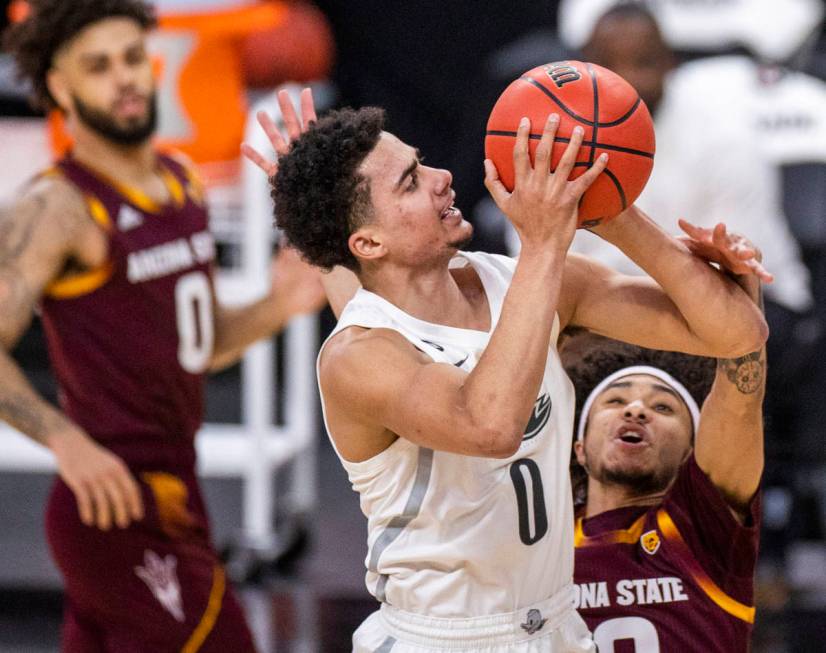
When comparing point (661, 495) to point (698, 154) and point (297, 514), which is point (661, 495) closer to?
point (698, 154)

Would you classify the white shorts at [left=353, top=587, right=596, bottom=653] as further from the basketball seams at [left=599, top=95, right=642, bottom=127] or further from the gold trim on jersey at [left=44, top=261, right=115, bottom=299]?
the gold trim on jersey at [left=44, top=261, right=115, bottom=299]

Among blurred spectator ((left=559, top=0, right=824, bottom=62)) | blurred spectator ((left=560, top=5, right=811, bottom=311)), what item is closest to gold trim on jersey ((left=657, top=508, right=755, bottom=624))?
blurred spectator ((left=560, top=5, right=811, bottom=311))

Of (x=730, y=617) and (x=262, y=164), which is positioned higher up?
(x=262, y=164)

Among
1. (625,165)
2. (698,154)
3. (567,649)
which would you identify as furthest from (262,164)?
(698,154)

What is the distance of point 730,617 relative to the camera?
3053mm

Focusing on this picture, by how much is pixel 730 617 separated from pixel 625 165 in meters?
1.00

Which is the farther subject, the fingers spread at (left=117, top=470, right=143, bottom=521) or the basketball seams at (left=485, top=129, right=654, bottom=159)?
the fingers spread at (left=117, top=470, right=143, bottom=521)

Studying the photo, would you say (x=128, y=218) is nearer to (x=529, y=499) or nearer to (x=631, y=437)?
(x=631, y=437)

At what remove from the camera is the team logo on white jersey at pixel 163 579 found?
4.05 m

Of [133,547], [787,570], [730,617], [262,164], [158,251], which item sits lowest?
[787,570]

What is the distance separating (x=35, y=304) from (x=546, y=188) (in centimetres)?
210

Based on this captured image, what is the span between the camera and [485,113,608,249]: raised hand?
2475mm

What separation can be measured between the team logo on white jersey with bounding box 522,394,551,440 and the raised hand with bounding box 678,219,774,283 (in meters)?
0.38

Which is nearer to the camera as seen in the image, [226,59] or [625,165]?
[625,165]
